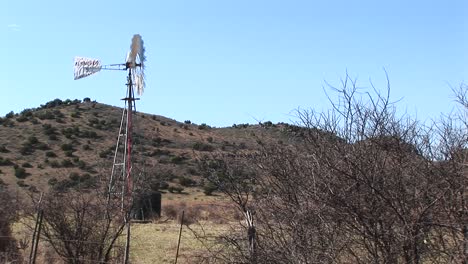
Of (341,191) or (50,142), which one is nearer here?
(341,191)

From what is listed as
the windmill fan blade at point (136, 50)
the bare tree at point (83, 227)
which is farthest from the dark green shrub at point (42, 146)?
the bare tree at point (83, 227)

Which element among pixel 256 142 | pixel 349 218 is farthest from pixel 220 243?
pixel 349 218

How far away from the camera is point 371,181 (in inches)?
243

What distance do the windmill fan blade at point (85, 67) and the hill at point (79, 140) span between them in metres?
17.9

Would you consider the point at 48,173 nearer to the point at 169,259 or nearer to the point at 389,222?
the point at 169,259

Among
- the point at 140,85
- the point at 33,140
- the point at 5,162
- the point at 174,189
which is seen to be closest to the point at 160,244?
the point at 140,85

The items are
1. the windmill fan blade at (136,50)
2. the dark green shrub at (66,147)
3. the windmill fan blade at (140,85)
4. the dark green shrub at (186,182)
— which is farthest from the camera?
the dark green shrub at (66,147)

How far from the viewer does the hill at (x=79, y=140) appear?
52.2 metres

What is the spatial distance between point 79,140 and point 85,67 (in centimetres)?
A: 4173

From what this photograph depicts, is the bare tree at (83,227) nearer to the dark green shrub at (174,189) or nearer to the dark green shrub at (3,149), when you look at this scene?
the dark green shrub at (174,189)

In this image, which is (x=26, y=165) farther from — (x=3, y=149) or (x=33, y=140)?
(x=33, y=140)

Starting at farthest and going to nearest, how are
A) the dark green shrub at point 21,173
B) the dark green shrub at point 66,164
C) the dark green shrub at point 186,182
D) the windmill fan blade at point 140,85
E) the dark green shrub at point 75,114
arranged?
the dark green shrub at point 75,114, the dark green shrub at point 66,164, the dark green shrub at point 186,182, the dark green shrub at point 21,173, the windmill fan blade at point 140,85

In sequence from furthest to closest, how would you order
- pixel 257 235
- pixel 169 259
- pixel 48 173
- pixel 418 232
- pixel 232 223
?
pixel 48 173
pixel 169 259
pixel 232 223
pixel 257 235
pixel 418 232

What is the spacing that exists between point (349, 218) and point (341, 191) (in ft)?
0.92
